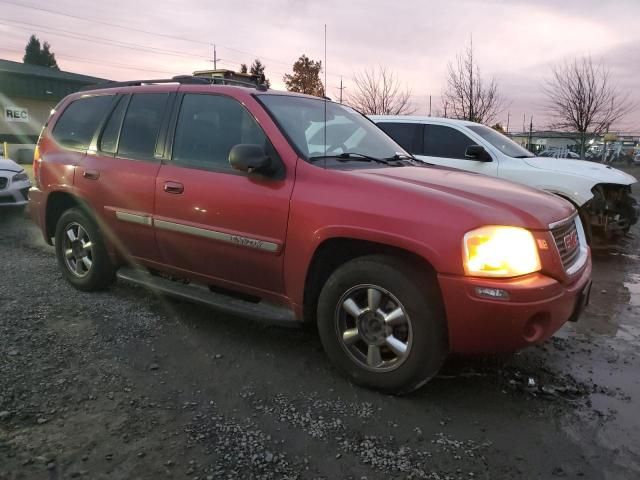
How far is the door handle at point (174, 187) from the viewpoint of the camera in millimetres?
3850

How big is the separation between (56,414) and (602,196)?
271 inches

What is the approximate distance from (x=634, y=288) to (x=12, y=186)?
896 cm

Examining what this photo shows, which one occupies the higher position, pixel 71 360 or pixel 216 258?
pixel 216 258

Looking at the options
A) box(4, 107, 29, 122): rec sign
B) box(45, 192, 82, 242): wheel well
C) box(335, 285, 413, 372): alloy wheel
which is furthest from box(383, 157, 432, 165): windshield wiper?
box(4, 107, 29, 122): rec sign

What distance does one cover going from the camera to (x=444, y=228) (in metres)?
2.81

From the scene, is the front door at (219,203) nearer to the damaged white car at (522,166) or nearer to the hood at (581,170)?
the damaged white car at (522,166)

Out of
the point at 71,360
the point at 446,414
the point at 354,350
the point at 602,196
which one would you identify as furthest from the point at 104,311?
the point at 602,196

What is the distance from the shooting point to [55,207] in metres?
5.07

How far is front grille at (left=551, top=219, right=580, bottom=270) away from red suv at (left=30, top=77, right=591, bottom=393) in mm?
15

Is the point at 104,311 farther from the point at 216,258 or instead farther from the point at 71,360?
Answer: the point at 216,258

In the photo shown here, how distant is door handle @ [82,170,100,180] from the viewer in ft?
14.7

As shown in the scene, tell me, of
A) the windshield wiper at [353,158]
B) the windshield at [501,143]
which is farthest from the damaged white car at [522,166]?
the windshield wiper at [353,158]

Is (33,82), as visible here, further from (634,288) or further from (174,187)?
(634,288)

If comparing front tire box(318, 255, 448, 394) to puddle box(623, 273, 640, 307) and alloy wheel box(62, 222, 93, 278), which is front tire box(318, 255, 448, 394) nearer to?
alloy wheel box(62, 222, 93, 278)
